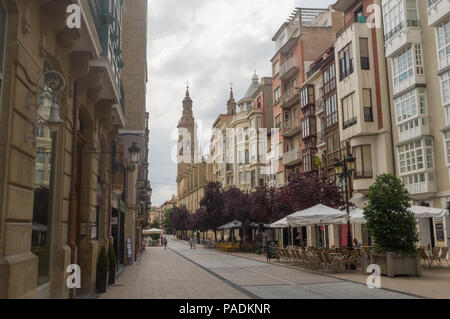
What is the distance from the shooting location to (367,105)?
30516 mm

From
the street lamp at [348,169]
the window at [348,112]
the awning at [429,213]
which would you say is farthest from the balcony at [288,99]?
the awning at [429,213]

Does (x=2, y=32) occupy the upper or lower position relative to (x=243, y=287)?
upper

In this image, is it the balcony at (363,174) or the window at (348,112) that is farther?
the window at (348,112)

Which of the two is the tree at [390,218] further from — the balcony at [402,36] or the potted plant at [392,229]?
the balcony at [402,36]

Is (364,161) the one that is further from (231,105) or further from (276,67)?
(231,105)

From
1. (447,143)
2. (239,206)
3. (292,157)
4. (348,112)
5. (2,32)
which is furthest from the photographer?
(292,157)

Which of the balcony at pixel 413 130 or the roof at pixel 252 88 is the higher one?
the roof at pixel 252 88

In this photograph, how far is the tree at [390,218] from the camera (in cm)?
1552

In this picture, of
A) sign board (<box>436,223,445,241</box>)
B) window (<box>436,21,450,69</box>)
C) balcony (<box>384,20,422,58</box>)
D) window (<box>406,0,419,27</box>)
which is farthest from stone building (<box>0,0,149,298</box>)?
window (<box>406,0,419,27</box>)

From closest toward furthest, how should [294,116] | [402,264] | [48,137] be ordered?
[48,137]
[402,264]
[294,116]

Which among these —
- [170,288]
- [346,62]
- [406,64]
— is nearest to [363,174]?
[406,64]

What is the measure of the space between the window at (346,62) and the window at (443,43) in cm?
736

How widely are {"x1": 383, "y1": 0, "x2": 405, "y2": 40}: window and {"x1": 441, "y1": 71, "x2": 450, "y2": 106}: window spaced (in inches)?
189

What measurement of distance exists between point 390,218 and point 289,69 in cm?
3236
